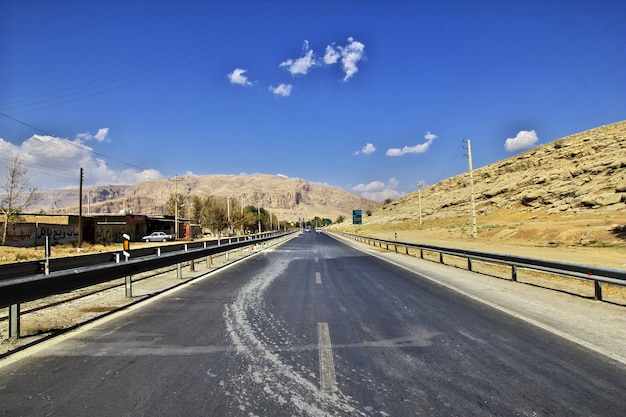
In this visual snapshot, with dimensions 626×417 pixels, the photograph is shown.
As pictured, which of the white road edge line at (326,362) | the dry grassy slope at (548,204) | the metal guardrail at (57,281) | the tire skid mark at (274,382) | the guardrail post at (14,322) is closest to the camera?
the tire skid mark at (274,382)

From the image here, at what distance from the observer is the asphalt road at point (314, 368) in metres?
3.52

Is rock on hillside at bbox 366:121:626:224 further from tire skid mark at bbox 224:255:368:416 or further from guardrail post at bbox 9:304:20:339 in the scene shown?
guardrail post at bbox 9:304:20:339

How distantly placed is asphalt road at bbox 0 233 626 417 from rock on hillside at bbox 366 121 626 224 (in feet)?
147

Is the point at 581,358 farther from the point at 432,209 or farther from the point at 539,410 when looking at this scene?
the point at 432,209

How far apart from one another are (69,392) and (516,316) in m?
7.00

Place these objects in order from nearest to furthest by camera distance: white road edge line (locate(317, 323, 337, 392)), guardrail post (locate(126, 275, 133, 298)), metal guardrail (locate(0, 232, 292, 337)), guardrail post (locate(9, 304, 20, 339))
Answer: white road edge line (locate(317, 323, 337, 392)), metal guardrail (locate(0, 232, 292, 337)), guardrail post (locate(9, 304, 20, 339)), guardrail post (locate(126, 275, 133, 298))

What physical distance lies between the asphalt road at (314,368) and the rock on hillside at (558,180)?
1767 inches

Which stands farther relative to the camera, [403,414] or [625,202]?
[625,202]

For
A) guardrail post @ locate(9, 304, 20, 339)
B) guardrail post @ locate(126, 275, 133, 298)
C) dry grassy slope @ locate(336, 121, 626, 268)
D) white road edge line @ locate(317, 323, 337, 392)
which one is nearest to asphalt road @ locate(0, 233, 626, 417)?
white road edge line @ locate(317, 323, 337, 392)

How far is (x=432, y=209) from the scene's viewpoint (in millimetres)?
91562

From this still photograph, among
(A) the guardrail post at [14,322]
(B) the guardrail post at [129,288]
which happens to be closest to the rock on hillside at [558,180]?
(B) the guardrail post at [129,288]

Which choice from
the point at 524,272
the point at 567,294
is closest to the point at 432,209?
the point at 524,272

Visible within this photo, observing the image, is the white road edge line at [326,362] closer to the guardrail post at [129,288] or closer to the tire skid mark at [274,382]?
the tire skid mark at [274,382]

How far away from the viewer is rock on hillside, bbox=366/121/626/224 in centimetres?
4850
